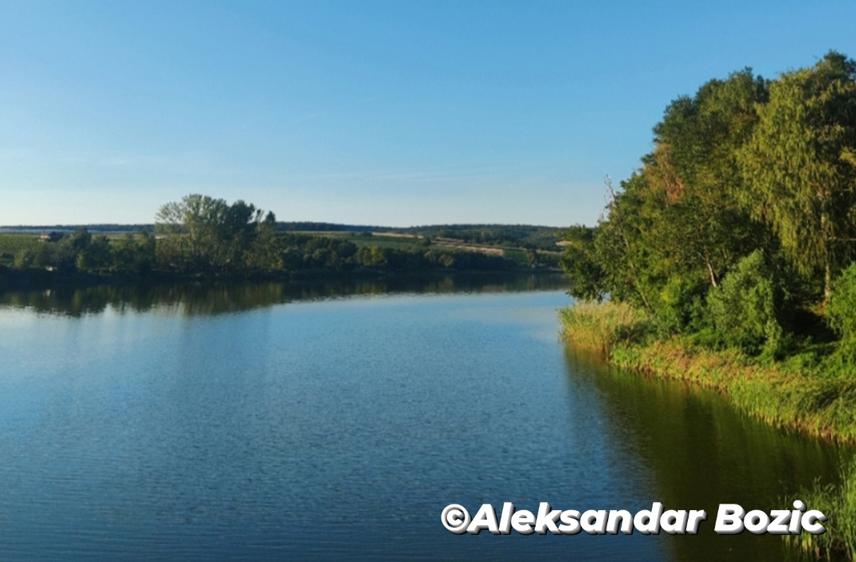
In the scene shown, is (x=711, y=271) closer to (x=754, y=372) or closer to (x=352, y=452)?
(x=754, y=372)

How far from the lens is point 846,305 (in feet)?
86.7

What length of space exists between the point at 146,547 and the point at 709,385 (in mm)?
22750

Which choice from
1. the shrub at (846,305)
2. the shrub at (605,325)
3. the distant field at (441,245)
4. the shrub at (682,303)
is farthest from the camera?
the distant field at (441,245)

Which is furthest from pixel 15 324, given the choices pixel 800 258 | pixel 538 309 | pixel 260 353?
pixel 800 258

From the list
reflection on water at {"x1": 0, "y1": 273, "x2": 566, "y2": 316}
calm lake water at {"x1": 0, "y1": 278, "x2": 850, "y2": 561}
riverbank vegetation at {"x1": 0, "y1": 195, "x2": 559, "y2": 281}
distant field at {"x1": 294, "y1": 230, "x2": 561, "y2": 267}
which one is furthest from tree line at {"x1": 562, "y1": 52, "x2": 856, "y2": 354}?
distant field at {"x1": 294, "y1": 230, "x2": 561, "y2": 267}

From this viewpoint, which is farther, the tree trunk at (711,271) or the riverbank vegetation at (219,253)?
the riverbank vegetation at (219,253)

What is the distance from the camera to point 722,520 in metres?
16.8

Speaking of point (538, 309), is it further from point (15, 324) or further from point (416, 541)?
point (416, 541)

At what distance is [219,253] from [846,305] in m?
119

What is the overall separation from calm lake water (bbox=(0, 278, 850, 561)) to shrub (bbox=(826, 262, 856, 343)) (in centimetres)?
457

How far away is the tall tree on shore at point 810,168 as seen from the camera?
99.8 feet

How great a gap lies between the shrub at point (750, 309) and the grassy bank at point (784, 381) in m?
0.64

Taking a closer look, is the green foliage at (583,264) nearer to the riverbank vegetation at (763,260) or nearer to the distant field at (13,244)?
the riverbank vegetation at (763,260)

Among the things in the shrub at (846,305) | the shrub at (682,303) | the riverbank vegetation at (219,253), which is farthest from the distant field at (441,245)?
the shrub at (846,305)
